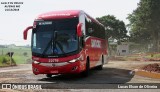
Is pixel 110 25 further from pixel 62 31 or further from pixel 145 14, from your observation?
pixel 62 31

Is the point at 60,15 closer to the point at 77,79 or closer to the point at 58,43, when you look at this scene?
the point at 58,43

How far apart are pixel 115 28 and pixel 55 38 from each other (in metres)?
93.4

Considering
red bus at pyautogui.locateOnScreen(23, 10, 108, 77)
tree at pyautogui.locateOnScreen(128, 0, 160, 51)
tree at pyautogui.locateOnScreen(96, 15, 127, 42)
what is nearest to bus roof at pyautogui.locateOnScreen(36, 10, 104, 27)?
red bus at pyautogui.locateOnScreen(23, 10, 108, 77)

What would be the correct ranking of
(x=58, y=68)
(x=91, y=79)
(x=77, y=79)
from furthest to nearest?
(x=77, y=79)
(x=91, y=79)
(x=58, y=68)

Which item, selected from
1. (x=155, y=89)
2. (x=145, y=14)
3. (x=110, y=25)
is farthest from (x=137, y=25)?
(x=155, y=89)

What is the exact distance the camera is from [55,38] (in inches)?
716

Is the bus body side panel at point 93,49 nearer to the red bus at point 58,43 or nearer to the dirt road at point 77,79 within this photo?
the dirt road at point 77,79

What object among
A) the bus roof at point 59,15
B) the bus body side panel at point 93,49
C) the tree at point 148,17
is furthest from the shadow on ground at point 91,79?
the tree at point 148,17

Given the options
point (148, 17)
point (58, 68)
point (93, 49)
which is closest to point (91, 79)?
point (58, 68)

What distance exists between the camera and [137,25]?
97750mm

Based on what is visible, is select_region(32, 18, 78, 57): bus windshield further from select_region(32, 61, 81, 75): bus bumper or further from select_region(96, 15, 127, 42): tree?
select_region(96, 15, 127, 42): tree

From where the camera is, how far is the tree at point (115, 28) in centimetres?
11006

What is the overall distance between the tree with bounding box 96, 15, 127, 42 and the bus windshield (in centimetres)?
9135

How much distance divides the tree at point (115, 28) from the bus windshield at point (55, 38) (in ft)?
300
